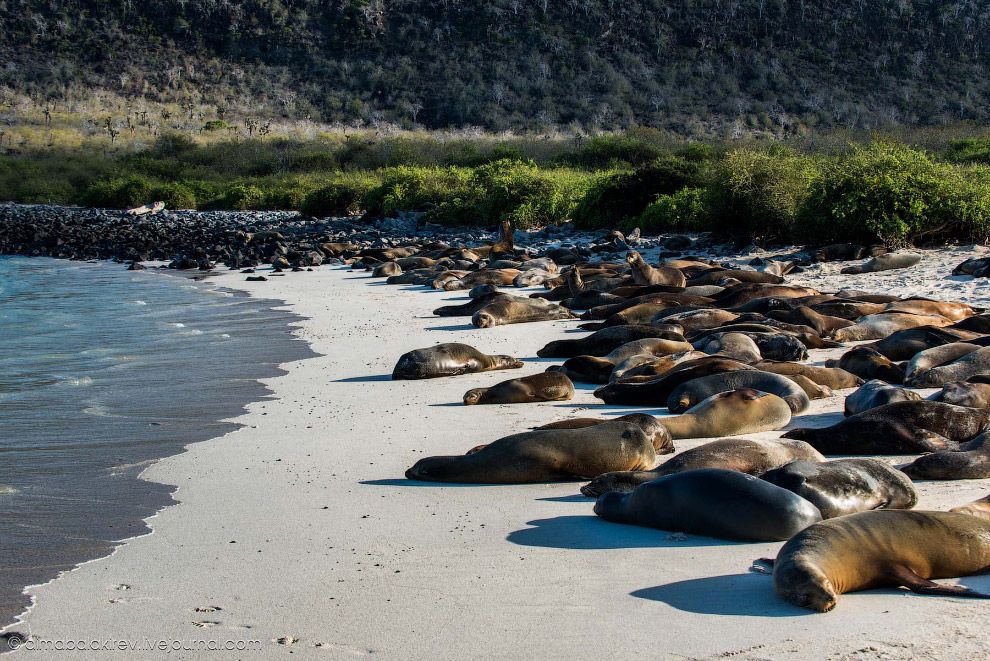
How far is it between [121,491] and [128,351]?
543 cm

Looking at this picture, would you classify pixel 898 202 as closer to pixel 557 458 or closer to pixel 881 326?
pixel 881 326

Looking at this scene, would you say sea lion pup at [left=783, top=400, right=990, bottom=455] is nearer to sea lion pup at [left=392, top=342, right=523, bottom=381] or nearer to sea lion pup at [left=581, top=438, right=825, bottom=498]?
sea lion pup at [left=581, top=438, right=825, bottom=498]

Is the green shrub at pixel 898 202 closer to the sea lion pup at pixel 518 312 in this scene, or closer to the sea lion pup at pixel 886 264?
the sea lion pup at pixel 886 264

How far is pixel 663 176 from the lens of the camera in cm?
2378

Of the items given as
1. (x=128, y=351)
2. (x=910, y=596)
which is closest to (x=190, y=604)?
(x=910, y=596)

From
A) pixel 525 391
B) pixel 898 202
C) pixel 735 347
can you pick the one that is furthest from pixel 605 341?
pixel 898 202

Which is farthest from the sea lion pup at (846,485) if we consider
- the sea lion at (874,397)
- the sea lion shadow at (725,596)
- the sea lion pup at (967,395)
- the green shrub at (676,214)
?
the green shrub at (676,214)

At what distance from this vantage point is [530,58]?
6869 cm

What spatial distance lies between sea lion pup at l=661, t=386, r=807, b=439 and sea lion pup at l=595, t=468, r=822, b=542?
1.55 meters

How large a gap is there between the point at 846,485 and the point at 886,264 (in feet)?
36.8

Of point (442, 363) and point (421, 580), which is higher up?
point (421, 580)

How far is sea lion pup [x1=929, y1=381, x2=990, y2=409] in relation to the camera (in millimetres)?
5832

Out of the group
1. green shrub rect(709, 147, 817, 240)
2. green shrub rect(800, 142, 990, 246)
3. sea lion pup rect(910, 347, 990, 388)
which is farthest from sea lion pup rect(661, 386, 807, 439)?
green shrub rect(709, 147, 817, 240)

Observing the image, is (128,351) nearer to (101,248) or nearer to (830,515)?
(830,515)
